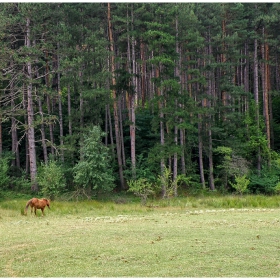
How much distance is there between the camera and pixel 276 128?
134 ft

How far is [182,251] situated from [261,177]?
2634cm

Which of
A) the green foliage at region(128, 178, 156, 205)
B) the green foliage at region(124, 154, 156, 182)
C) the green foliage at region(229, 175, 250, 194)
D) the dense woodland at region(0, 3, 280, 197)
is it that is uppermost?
the dense woodland at region(0, 3, 280, 197)

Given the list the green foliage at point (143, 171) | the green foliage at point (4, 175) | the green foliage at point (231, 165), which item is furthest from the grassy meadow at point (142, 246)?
the green foliage at point (231, 165)

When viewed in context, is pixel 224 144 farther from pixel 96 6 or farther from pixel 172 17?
pixel 96 6

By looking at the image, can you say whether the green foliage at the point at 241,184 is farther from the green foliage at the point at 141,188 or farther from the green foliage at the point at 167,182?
the green foliage at the point at 141,188

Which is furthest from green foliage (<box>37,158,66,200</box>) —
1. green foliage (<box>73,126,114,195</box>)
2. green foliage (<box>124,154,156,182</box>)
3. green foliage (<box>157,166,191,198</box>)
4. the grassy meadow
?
the grassy meadow

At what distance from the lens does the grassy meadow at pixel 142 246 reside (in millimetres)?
8398

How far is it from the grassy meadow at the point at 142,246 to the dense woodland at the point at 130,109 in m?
11.2

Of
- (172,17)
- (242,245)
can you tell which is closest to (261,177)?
(172,17)

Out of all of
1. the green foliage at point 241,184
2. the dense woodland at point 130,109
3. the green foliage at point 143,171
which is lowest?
the green foliage at point 241,184

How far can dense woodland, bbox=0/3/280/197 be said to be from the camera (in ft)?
91.4

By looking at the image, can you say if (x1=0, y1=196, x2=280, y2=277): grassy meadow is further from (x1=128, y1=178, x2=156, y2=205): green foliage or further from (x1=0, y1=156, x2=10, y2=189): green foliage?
(x1=0, y1=156, x2=10, y2=189): green foliage

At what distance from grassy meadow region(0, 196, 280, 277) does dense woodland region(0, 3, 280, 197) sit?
11200mm

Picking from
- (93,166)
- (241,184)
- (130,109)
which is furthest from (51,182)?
(241,184)
